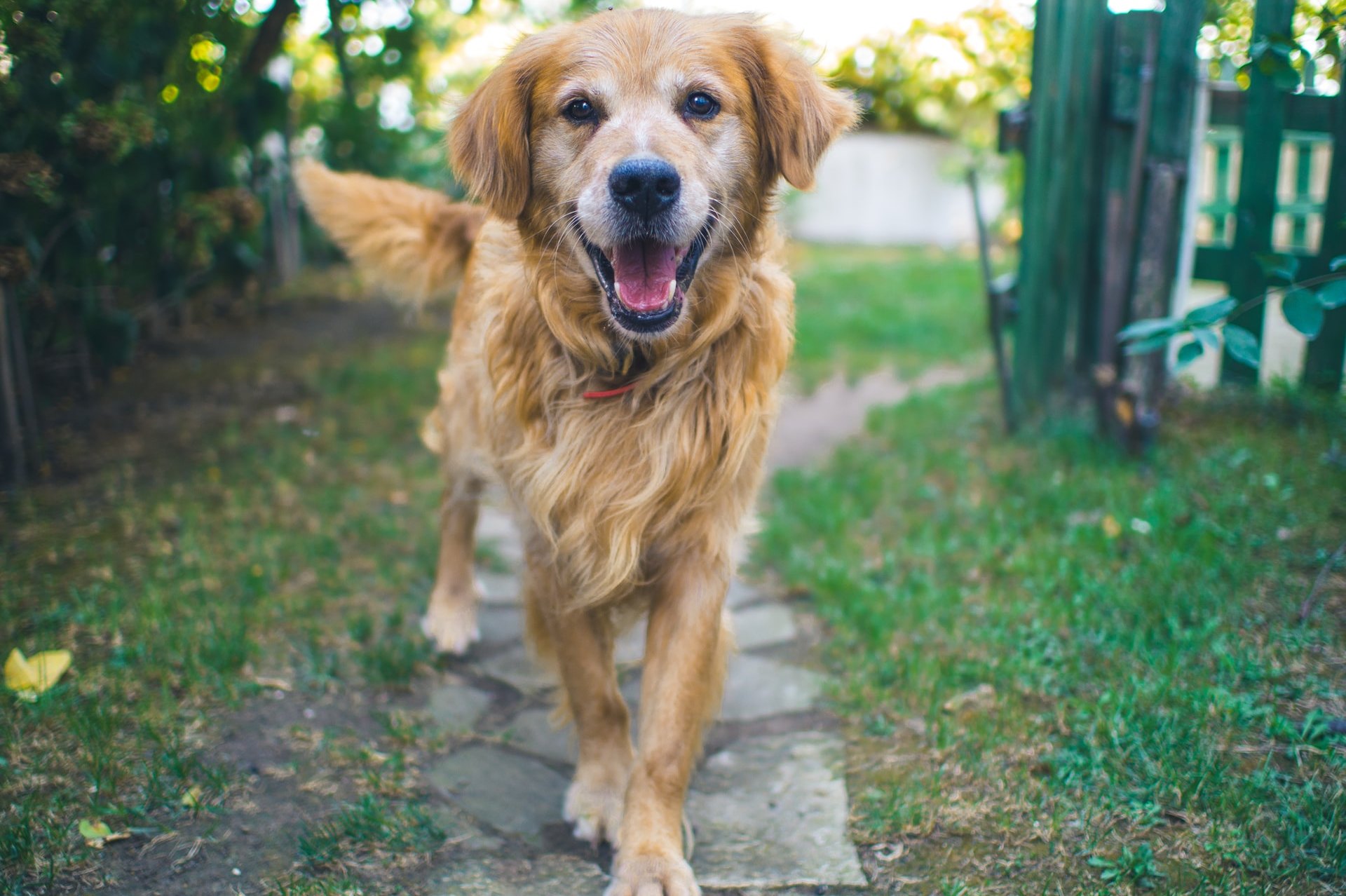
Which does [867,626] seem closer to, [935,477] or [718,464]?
[718,464]

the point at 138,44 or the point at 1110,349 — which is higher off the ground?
the point at 138,44

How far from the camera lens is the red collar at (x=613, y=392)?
7.60 ft

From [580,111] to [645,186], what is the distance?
40 centimetres

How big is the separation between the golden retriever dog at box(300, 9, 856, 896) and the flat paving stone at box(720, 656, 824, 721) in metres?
0.37

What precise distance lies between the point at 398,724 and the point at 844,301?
6.97 m

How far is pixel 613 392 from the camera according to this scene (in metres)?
2.31

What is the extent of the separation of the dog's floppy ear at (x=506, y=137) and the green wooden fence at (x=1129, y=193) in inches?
100

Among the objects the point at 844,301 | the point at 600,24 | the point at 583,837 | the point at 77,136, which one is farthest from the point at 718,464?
the point at 844,301

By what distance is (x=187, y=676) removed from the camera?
2605 millimetres

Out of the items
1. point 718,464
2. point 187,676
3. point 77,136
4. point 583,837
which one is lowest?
point 583,837

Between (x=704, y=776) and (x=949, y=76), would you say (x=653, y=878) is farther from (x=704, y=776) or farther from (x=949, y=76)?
(x=949, y=76)

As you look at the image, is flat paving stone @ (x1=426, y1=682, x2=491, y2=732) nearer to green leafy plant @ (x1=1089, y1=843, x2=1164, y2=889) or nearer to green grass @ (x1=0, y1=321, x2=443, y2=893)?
green grass @ (x1=0, y1=321, x2=443, y2=893)

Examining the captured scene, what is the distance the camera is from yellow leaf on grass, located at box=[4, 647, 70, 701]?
8.00ft

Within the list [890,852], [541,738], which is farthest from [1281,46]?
[541,738]
